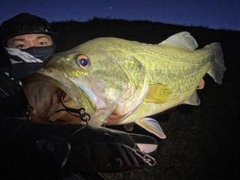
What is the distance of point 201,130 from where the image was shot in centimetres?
715

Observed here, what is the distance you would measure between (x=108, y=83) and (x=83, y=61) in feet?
0.87

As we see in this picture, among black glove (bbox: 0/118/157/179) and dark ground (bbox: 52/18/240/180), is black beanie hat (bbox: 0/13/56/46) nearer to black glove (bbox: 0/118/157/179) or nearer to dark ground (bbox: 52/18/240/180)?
black glove (bbox: 0/118/157/179)

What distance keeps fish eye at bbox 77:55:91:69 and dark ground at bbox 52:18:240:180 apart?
3958mm

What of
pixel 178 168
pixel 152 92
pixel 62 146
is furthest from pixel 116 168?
pixel 178 168

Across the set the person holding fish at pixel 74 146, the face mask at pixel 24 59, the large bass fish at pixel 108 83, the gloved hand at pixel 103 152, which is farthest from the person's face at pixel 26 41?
the gloved hand at pixel 103 152

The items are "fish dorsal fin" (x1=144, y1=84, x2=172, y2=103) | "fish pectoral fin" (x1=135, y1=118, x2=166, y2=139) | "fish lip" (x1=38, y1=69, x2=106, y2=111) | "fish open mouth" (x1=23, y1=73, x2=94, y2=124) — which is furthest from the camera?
"fish pectoral fin" (x1=135, y1=118, x2=166, y2=139)

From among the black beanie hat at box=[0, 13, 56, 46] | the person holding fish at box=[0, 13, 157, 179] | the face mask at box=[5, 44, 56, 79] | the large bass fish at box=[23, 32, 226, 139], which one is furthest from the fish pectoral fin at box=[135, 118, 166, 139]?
the black beanie hat at box=[0, 13, 56, 46]

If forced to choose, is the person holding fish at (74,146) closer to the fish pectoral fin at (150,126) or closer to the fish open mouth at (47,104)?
the fish open mouth at (47,104)

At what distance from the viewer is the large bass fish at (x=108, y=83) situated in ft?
5.15

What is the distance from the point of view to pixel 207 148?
20.4 feet

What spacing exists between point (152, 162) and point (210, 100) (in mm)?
8407

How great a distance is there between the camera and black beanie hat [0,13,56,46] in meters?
3.82

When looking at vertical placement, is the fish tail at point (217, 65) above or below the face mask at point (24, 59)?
above

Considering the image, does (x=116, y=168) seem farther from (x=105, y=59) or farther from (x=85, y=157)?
(x=105, y=59)
